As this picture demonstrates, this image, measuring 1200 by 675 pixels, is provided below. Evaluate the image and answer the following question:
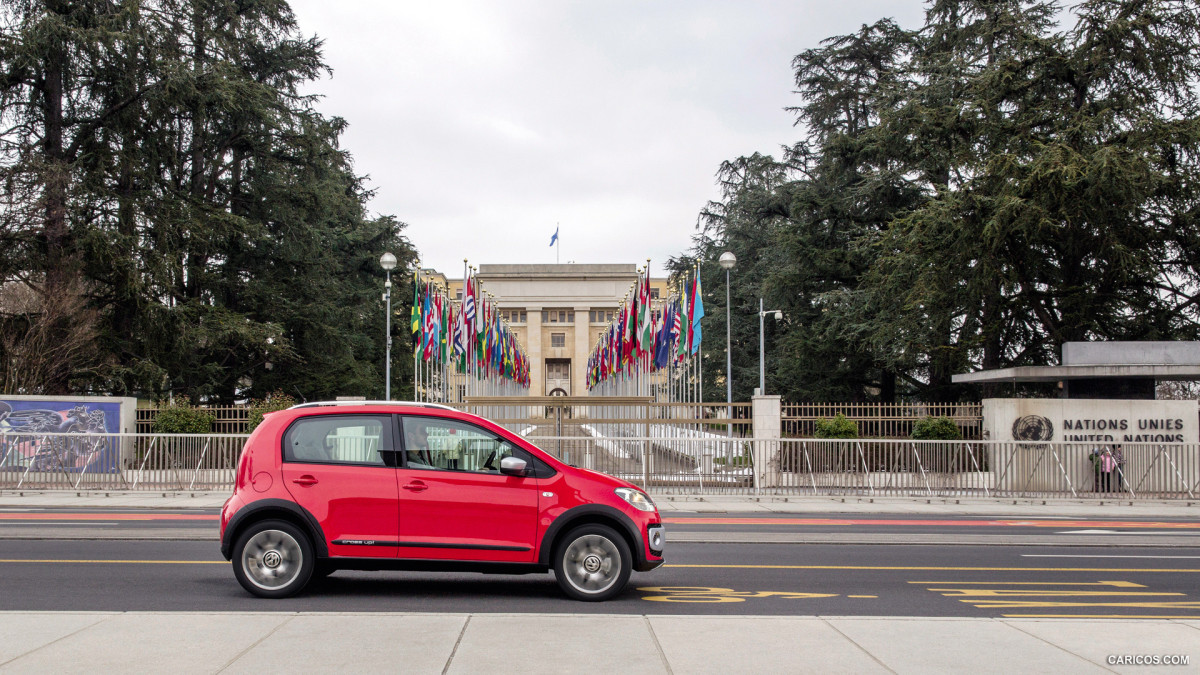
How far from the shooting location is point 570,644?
6.89 metres

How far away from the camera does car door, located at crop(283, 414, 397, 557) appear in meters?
8.66

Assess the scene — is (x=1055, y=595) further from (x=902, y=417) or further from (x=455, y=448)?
(x=902, y=417)

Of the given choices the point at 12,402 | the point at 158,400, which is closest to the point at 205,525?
the point at 12,402

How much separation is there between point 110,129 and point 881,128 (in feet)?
93.9

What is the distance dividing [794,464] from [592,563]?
48.2 ft

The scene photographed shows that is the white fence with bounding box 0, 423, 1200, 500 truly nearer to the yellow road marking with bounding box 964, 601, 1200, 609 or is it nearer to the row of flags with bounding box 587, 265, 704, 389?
the row of flags with bounding box 587, 265, 704, 389

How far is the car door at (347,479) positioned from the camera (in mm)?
8664

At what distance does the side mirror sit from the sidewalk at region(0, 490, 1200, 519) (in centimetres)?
1060

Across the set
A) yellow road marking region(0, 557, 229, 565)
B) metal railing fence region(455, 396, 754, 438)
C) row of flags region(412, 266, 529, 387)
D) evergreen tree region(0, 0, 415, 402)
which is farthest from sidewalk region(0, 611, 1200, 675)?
evergreen tree region(0, 0, 415, 402)

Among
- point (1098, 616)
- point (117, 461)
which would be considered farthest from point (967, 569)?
point (117, 461)

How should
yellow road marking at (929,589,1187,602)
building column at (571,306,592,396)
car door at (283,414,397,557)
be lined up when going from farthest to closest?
1. building column at (571,306,592,396)
2. yellow road marking at (929,589,1187,602)
3. car door at (283,414,397,557)

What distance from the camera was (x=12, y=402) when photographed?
2559 centimetres

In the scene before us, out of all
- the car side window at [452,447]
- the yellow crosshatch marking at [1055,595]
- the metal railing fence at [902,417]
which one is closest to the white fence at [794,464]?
the metal railing fence at [902,417]

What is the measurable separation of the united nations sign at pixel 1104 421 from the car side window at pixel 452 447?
18.3m
